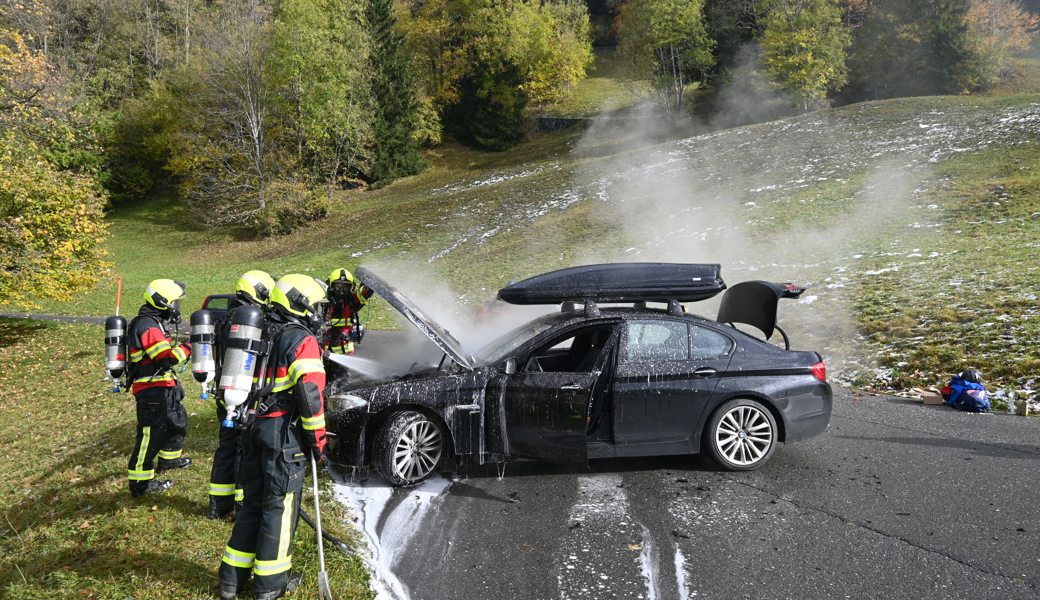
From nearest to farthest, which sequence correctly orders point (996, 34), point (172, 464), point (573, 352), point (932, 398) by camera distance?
point (172, 464)
point (573, 352)
point (932, 398)
point (996, 34)

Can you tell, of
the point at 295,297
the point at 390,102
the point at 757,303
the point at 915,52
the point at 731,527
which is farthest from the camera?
the point at 390,102

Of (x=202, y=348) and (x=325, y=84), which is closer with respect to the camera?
(x=202, y=348)

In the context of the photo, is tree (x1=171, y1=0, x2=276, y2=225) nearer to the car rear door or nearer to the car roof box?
the car roof box

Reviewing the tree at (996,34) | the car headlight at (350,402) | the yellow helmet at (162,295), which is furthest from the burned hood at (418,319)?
the tree at (996,34)

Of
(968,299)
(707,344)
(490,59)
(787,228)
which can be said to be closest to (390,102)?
(490,59)

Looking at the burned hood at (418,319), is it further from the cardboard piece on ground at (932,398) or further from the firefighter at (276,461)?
the cardboard piece on ground at (932,398)

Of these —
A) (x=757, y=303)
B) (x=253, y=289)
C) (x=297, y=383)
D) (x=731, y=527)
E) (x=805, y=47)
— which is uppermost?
(x=805, y=47)

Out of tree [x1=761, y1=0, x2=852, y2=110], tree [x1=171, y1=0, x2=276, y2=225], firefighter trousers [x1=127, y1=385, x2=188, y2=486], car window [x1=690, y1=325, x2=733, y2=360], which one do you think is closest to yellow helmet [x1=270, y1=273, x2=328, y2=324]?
firefighter trousers [x1=127, y1=385, x2=188, y2=486]

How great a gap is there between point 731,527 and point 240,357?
351 centimetres

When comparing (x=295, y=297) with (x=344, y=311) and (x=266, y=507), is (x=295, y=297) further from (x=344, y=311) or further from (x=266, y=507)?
(x=344, y=311)

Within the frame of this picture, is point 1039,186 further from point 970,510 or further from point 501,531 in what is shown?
point 501,531

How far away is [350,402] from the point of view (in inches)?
207

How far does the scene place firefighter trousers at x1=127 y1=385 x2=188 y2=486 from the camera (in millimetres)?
5309

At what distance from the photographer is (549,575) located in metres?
4.02
